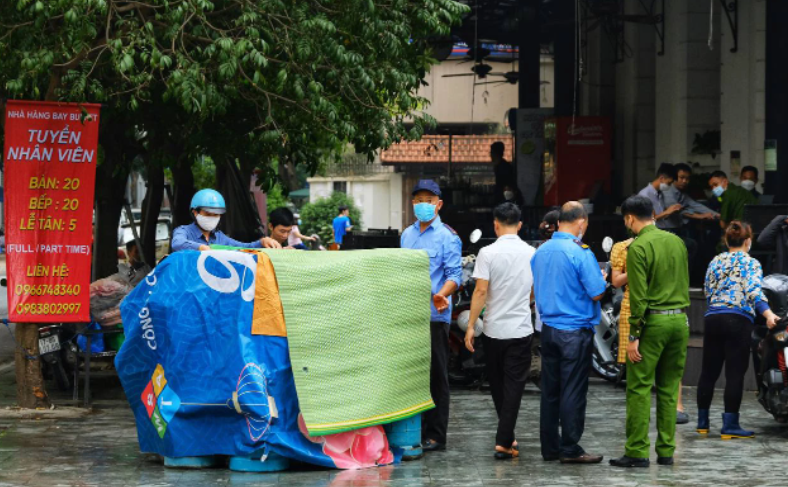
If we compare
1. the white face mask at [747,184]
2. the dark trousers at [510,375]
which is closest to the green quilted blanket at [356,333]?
the dark trousers at [510,375]

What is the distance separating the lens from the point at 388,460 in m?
9.45

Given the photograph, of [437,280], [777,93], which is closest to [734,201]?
[777,93]

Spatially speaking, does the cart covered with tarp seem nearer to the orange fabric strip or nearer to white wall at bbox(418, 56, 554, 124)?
the orange fabric strip

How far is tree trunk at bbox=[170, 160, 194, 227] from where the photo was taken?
63.1 ft

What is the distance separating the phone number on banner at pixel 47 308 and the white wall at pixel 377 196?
1971 inches

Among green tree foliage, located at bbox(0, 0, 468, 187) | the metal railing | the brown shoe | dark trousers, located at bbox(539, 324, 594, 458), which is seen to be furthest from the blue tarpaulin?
the metal railing

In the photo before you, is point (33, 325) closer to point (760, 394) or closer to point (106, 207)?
point (106, 207)

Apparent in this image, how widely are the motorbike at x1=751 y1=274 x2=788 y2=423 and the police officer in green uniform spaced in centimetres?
153

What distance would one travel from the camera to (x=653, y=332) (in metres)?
9.22

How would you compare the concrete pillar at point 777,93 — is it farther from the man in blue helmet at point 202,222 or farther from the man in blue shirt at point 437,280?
the man in blue helmet at point 202,222

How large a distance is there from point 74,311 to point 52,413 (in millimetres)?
951

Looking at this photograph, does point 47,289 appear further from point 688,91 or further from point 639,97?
point 639,97

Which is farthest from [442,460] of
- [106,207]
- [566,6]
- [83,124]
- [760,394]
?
[566,6]

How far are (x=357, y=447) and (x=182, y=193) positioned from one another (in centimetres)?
1077
